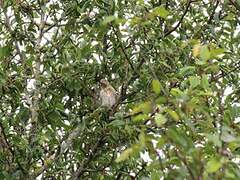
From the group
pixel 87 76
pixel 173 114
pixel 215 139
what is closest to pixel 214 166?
pixel 215 139

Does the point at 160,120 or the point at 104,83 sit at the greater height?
the point at 104,83

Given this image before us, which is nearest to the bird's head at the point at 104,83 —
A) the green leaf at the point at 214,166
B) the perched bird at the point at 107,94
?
the perched bird at the point at 107,94

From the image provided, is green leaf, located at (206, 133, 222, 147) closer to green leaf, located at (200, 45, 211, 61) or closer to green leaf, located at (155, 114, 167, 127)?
green leaf, located at (155, 114, 167, 127)

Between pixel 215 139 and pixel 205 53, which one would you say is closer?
pixel 215 139

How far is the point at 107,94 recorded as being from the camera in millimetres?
4496

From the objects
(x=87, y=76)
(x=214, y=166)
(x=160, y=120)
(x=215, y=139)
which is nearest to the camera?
(x=214, y=166)

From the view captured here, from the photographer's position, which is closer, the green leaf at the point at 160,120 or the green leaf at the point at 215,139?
the green leaf at the point at 215,139

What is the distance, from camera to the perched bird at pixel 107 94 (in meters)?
4.36

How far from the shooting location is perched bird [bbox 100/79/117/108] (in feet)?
14.3

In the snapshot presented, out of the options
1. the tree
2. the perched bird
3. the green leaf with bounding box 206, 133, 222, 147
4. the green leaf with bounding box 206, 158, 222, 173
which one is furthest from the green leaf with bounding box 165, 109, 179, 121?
the perched bird

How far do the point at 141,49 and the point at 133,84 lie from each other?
49 centimetres

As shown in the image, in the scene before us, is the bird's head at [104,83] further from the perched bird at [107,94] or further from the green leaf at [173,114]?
the green leaf at [173,114]

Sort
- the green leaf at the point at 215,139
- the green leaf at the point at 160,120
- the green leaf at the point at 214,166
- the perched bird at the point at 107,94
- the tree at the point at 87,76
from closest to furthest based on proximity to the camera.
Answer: the green leaf at the point at 214,166, the green leaf at the point at 215,139, the green leaf at the point at 160,120, the tree at the point at 87,76, the perched bird at the point at 107,94

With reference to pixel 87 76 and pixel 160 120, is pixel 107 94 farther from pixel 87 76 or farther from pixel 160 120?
pixel 160 120
